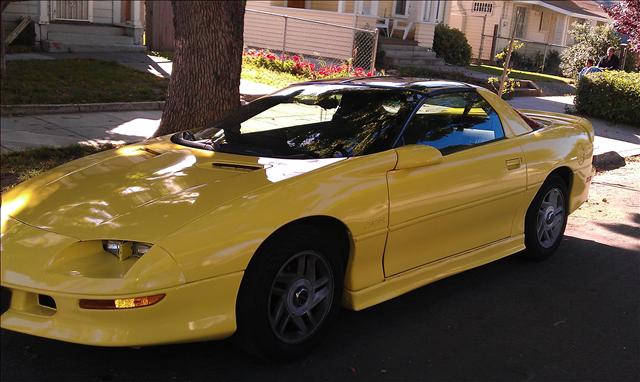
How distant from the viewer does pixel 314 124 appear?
177 inches

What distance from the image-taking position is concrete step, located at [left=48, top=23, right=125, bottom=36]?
15474 millimetres

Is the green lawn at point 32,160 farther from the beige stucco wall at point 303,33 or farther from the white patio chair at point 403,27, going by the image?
the white patio chair at point 403,27

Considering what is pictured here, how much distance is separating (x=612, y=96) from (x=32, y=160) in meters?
11.5

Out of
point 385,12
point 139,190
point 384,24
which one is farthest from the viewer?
point 385,12

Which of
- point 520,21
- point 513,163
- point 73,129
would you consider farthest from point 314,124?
point 520,21

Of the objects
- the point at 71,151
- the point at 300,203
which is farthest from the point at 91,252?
the point at 71,151

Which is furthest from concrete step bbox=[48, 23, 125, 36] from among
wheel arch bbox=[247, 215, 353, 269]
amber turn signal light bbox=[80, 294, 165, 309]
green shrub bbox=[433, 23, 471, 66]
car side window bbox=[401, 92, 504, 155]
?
amber turn signal light bbox=[80, 294, 165, 309]

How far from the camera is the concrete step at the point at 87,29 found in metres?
15.5

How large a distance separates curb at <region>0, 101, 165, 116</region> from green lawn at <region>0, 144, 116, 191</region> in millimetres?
2270

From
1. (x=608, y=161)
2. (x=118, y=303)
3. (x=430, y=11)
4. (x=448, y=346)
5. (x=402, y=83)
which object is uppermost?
(x=430, y=11)

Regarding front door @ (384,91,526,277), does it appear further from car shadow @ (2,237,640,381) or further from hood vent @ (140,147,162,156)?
hood vent @ (140,147,162,156)

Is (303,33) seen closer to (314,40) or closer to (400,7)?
(314,40)

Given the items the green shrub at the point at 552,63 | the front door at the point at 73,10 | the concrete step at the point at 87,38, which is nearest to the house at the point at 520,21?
the green shrub at the point at 552,63

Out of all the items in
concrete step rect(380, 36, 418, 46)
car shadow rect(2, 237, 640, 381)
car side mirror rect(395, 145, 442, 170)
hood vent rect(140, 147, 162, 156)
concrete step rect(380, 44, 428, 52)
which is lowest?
car shadow rect(2, 237, 640, 381)
